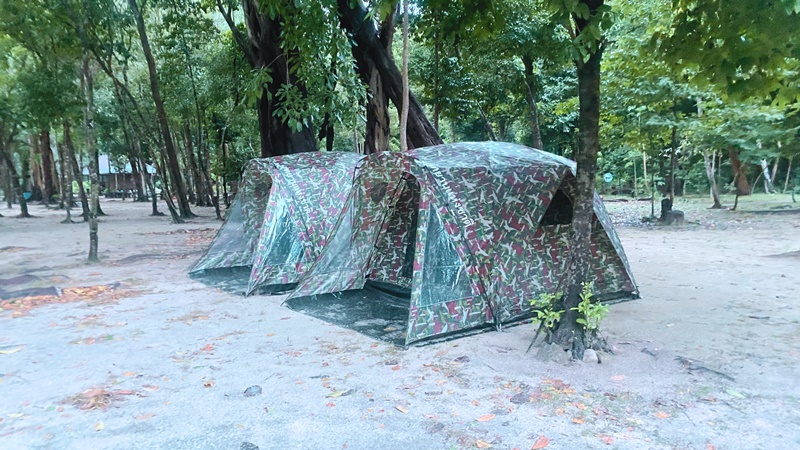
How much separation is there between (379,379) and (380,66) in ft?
25.9

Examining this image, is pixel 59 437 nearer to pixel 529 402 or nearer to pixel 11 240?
pixel 529 402

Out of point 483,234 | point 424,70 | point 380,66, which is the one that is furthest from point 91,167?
point 424,70

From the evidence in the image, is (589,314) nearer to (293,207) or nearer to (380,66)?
(293,207)

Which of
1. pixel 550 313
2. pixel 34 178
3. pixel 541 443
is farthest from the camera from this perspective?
pixel 34 178

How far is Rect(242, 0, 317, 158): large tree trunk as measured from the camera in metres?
10.4

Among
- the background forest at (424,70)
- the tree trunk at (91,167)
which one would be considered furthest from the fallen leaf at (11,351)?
the tree trunk at (91,167)

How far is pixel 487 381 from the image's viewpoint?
404 centimetres

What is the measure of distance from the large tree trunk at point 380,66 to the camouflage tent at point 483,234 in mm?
4177

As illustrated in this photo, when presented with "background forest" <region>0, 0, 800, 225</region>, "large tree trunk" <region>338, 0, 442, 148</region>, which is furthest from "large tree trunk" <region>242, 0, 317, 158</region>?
"large tree trunk" <region>338, 0, 442, 148</region>

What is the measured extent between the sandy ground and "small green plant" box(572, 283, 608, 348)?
0.23 m

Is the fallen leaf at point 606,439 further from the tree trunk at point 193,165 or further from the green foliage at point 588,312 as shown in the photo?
the tree trunk at point 193,165

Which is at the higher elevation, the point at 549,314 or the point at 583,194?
the point at 583,194

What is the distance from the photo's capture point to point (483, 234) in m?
5.36

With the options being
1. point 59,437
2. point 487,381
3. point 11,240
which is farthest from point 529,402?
point 11,240
